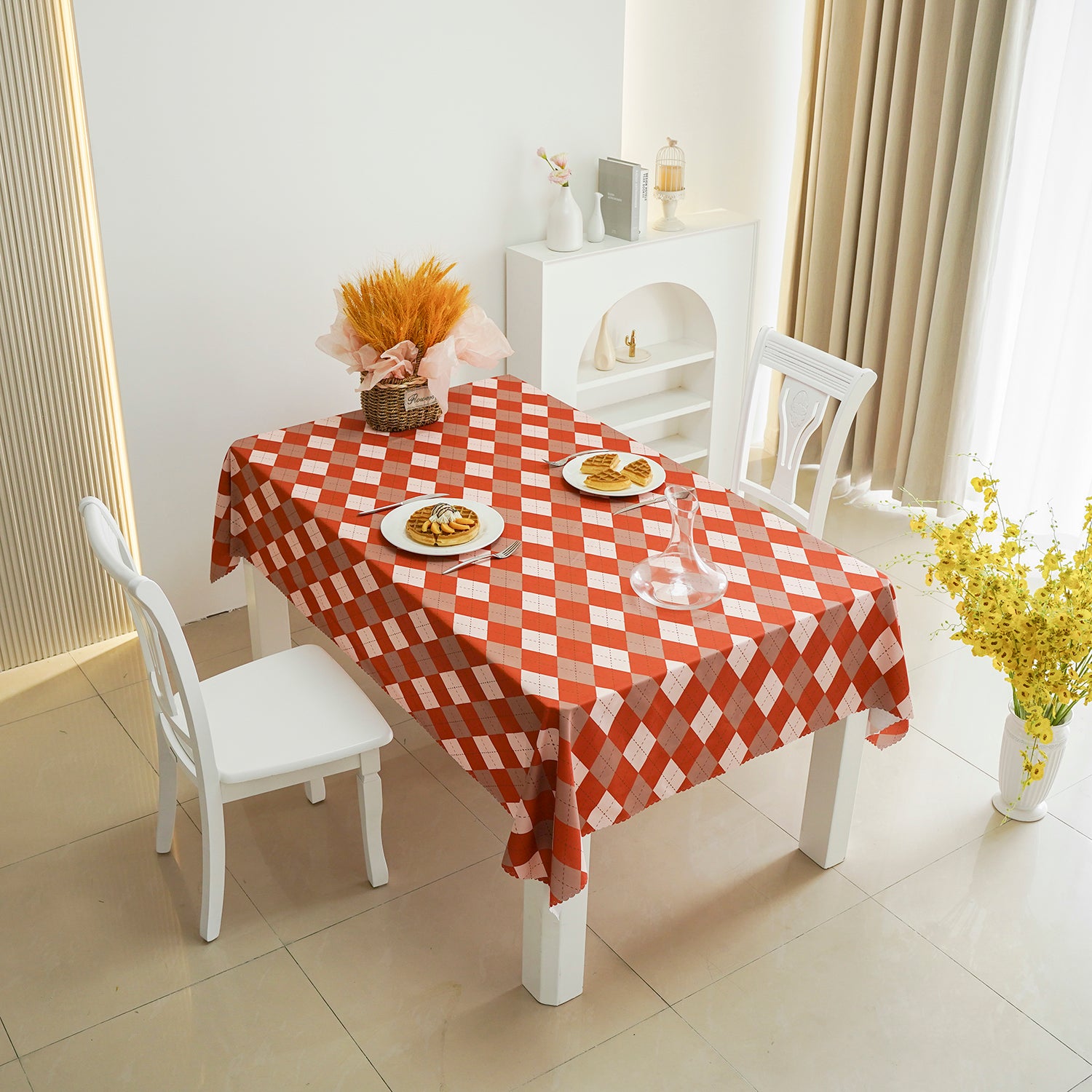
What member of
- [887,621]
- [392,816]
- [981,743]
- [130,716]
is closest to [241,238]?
[130,716]

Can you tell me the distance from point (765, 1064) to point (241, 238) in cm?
237

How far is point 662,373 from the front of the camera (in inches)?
165

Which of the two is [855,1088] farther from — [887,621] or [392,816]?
[392,816]

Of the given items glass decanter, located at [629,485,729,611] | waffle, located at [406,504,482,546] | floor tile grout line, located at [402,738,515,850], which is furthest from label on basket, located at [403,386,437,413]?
glass decanter, located at [629,485,729,611]

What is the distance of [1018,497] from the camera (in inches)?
153

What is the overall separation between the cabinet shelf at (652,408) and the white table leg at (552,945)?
2057 mm

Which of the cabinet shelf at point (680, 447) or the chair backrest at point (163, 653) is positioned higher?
the chair backrest at point (163, 653)

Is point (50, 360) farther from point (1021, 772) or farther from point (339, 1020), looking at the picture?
point (1021, 772)

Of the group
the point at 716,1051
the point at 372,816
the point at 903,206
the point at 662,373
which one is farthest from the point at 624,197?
the point at 716,1051

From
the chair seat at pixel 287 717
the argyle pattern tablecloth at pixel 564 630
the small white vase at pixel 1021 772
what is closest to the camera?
the argyle pattern tablecloth at pixel 564 630

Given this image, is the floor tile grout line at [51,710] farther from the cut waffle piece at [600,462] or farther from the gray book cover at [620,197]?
the gray book cover at [620,197]

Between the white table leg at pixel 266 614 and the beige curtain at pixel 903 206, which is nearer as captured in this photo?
the white table leg at pixel 266 614

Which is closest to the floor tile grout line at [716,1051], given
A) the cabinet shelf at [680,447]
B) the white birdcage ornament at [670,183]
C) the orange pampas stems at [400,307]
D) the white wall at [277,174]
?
the orange pampas stems at [400,307]

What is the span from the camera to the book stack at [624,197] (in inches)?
143
